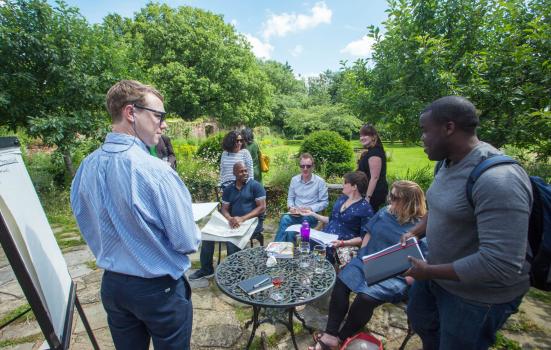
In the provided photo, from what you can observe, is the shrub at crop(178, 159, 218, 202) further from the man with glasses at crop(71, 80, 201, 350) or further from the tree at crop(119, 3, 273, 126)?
the tree at crop(119, 3, 273, 126)

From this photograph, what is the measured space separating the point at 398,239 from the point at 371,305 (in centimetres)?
60

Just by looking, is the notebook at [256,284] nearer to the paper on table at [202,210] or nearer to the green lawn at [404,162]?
the paper on table at [202,210]

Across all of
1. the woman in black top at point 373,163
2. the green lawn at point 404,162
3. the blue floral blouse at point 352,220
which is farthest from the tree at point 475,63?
the green lawn at point 404,162

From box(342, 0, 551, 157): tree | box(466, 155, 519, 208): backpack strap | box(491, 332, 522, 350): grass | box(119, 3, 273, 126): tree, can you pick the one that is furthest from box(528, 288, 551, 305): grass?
box(119, 3, 273, 126): tree

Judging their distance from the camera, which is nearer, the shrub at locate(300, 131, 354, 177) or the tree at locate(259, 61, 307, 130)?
the shrub at locate(300, 131, 354, 177)

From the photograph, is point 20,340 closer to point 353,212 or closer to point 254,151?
point 353,212

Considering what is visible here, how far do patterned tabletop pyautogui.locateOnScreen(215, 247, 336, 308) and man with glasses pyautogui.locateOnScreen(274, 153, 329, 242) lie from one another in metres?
1.05

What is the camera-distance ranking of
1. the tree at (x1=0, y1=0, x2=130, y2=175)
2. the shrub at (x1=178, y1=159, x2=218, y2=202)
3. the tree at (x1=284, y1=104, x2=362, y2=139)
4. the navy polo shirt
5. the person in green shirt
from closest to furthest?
the navy polo shirt → the person in green shirt → the tree at (x1=0, y1=0, x2=130, y2=175) → the shrub at (x1=178, y1=159, x2=218, y2=202) → the tree at (x1=284, y1=104, x2=362, y2=139)

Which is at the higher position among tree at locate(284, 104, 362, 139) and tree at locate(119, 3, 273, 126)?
tree at locate(119, 3, 273, 126)

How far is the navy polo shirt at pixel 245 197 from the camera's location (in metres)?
3.79

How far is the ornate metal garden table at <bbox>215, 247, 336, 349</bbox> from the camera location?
84.1 inches

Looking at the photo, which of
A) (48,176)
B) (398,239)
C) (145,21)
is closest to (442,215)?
(398,239)

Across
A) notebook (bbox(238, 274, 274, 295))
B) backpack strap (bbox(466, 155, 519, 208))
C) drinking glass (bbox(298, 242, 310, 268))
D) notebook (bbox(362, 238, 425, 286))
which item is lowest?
drinking glass (bbox(298, 242, 310, 268))

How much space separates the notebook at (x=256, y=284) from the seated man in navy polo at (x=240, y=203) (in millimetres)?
1333
